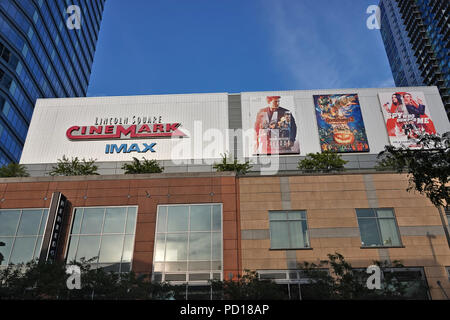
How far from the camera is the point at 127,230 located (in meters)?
31.2

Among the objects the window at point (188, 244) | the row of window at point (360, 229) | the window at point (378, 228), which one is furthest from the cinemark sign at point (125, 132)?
Result: the window at point (378, 228)

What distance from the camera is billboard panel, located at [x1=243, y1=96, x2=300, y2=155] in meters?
Result: 52.1

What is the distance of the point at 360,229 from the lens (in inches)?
1211

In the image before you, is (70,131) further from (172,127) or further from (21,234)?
(21,234)

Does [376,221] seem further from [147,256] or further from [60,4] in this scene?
[60,4]

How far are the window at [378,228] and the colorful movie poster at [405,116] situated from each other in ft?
78.2

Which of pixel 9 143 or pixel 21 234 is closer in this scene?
pixel 21 234

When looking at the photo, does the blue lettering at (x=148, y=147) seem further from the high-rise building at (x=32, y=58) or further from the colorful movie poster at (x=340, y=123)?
the high-rise building at (x=32, y=58)

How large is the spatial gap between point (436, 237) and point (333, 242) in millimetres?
8439

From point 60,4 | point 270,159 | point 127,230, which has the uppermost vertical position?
point 60,4

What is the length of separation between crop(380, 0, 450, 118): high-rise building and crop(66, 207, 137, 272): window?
113294 mm

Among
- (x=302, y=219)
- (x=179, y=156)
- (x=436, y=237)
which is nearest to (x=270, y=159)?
(x=179, y=156)

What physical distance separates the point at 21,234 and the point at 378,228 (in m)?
30.4

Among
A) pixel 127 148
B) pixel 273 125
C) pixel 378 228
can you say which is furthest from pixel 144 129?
pixel 378 228
